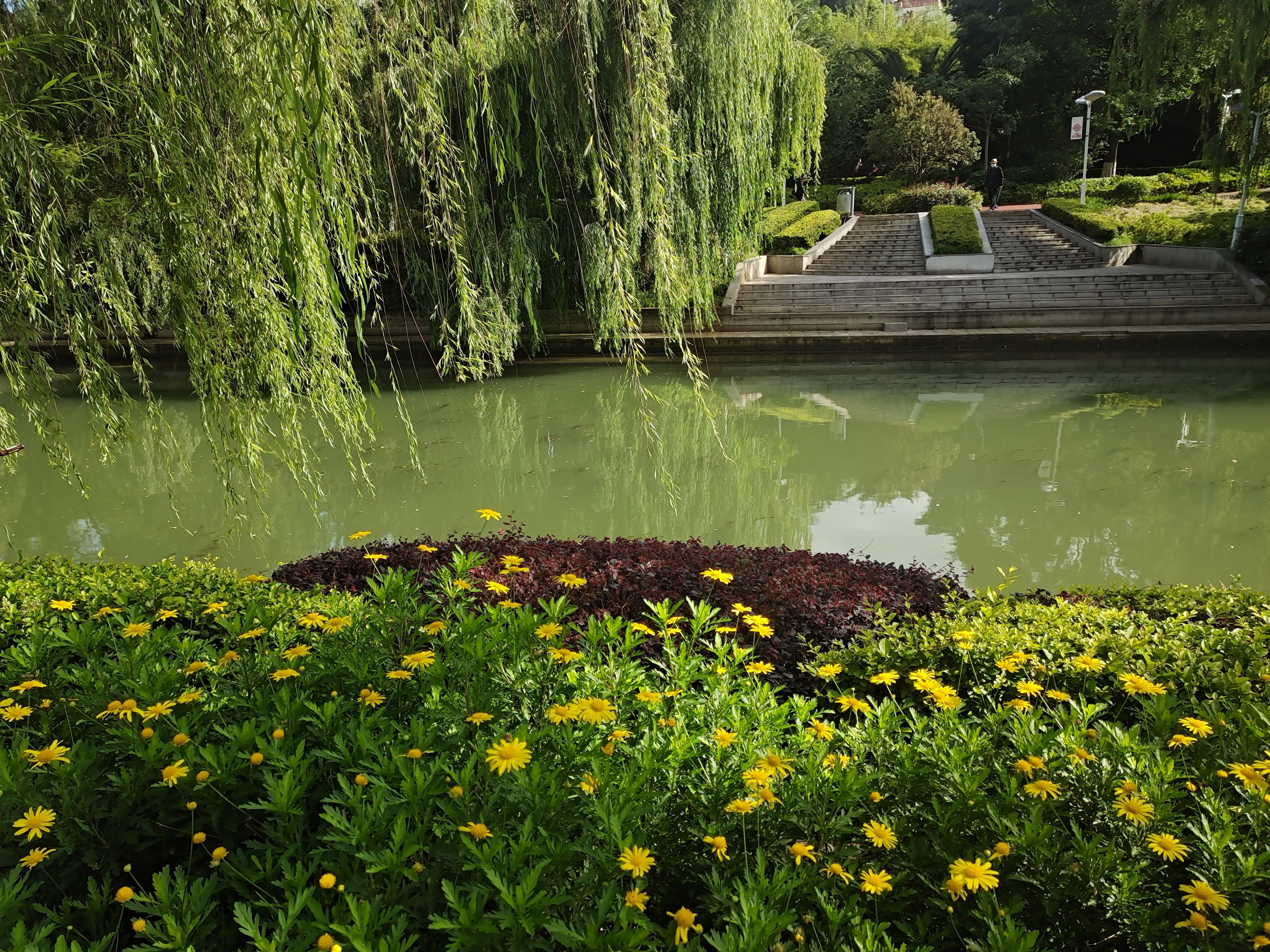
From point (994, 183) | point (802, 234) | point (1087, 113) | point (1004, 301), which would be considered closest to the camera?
point (1004, 301)

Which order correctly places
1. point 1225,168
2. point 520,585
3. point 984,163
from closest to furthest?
point 520,585
point 1225,168
point 984,163

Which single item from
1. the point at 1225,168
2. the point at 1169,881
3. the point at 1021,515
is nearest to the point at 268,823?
the point at 1169,881

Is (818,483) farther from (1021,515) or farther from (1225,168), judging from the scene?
(1225,168)

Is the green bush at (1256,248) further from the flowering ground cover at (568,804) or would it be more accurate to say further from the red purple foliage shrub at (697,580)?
the flowering ground cover at (568,804)

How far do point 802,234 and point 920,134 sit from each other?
10.6m

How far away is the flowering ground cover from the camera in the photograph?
4.46 ft

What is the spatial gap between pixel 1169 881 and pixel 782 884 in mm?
793

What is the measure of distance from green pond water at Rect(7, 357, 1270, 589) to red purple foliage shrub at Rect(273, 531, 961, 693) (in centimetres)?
145

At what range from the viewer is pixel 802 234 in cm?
2100

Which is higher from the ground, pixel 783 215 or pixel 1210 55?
pixel 1210 55

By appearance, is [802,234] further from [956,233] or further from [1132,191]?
[1132,191]

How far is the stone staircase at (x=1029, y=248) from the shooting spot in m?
18.1

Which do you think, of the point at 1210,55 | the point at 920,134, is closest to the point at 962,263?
the point at 1210,55

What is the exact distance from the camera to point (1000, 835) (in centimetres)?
156
